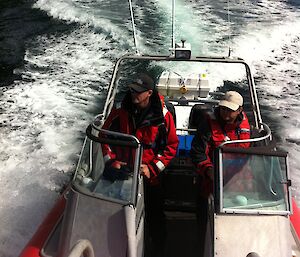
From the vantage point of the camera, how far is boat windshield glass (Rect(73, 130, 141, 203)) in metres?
2.95

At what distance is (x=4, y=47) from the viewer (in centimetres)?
960

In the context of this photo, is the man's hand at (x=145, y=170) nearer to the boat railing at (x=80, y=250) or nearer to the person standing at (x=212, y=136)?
the person standing at (x=212, y=136)

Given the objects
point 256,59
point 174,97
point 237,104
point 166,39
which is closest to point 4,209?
point 174,97

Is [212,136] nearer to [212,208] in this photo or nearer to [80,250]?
[212,208]

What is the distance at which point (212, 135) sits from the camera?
10.6 feet

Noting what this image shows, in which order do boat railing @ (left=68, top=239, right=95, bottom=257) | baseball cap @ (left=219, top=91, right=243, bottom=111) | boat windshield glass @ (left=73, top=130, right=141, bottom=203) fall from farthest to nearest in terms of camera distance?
1. baseball cap @ (left=219, top=91, right=243, bottom=111)
2. boat windshield glass @ (left=73, top=130, right=141, bottom=203)
3. boat railing @ (left=68, top=239, right=95, bottom=257)

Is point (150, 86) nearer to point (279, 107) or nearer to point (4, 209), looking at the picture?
point (4, 209)

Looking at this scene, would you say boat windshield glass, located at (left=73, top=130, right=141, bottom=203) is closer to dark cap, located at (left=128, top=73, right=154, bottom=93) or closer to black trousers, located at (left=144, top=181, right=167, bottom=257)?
dark cap, located at (left=128, top=73, right=154, bottom=93)

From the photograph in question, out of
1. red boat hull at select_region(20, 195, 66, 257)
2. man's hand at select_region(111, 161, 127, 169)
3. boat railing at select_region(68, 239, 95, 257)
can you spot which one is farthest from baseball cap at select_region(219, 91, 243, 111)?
red boat hull at select_region(20, 195, 66, 257)

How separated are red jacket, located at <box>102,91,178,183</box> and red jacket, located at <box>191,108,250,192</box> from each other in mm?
200

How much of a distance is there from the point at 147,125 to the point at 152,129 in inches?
2.4

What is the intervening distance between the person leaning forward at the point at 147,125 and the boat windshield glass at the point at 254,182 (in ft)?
1.66

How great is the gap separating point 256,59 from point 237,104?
6.07 metres

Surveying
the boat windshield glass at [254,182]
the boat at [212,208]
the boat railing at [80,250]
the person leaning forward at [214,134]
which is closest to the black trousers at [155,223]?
the boat at [212,208]
